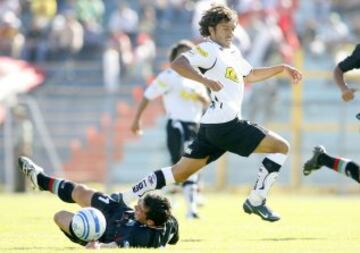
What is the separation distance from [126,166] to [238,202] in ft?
17.5

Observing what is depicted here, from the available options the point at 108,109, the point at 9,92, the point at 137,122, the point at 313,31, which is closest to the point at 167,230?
the point at 137,122

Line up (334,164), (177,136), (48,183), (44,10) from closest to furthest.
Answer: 1. (48,183)
2. (334,164)
3. (177,136)
4. (44,10)

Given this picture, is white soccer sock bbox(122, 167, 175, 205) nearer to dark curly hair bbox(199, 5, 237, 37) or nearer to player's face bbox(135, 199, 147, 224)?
dark curly hair bbox(199, 5, 237, 37)

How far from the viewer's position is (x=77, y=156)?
2738 cm

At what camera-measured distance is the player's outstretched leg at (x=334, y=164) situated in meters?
13.0

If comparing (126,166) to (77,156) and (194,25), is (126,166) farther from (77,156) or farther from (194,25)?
(194,25)

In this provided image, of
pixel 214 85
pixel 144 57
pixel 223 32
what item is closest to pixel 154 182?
pixel 214 85

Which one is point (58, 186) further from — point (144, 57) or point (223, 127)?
point (144, 57)

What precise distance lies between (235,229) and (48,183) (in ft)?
10.6

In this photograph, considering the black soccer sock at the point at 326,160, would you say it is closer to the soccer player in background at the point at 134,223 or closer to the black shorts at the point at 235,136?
the black shorts at the point at 235,136

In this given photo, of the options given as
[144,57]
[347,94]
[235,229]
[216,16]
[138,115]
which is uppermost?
[216,16]

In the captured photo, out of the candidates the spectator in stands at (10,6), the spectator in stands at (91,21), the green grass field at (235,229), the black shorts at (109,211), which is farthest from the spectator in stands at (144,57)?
the black shorts at (109,211)

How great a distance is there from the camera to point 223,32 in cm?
1290

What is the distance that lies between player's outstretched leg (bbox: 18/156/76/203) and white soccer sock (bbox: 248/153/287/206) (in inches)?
91.4
